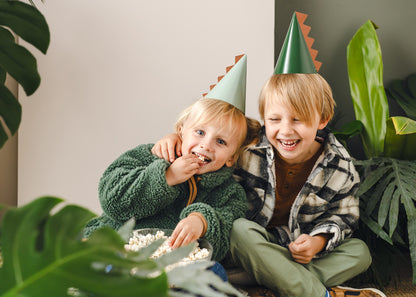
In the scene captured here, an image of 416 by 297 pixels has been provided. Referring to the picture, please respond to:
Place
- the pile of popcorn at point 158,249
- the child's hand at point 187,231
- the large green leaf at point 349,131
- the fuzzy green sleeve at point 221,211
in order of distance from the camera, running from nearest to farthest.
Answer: the pile of popcorn at point 158,249 → the child's hand at point 187,231 → the fuzzy green sleeve at point 221,211 → the large green leaf at point 349,131

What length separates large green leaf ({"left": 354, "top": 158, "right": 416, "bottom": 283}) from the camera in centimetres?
116

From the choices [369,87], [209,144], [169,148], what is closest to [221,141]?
[209,144]

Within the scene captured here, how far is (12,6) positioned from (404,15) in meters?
1.72

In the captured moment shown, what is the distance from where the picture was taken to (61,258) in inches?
10.6

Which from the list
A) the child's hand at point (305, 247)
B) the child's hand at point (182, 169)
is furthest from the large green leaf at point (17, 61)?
the child's hand at point (305, 247)

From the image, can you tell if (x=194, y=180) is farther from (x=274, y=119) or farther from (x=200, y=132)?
(x=274, y=119)

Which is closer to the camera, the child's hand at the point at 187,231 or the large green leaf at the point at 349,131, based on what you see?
the child's hand at the point at 187,231

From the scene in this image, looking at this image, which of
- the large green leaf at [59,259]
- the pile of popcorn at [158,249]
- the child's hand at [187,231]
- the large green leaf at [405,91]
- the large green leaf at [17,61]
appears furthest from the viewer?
the large green leaf at [405,91]

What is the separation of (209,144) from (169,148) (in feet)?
0.41

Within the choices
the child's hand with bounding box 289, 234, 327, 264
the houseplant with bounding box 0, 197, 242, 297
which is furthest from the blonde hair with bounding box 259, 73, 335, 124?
the houseplant with bounding box 0, 197, 242, 297

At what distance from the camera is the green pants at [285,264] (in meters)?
1.05

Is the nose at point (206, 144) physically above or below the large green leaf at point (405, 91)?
above

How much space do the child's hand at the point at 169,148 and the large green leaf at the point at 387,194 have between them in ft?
Answer: 1.96

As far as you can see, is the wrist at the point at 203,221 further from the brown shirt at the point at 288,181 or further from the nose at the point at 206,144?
the brown shirt at the point at 288,181
